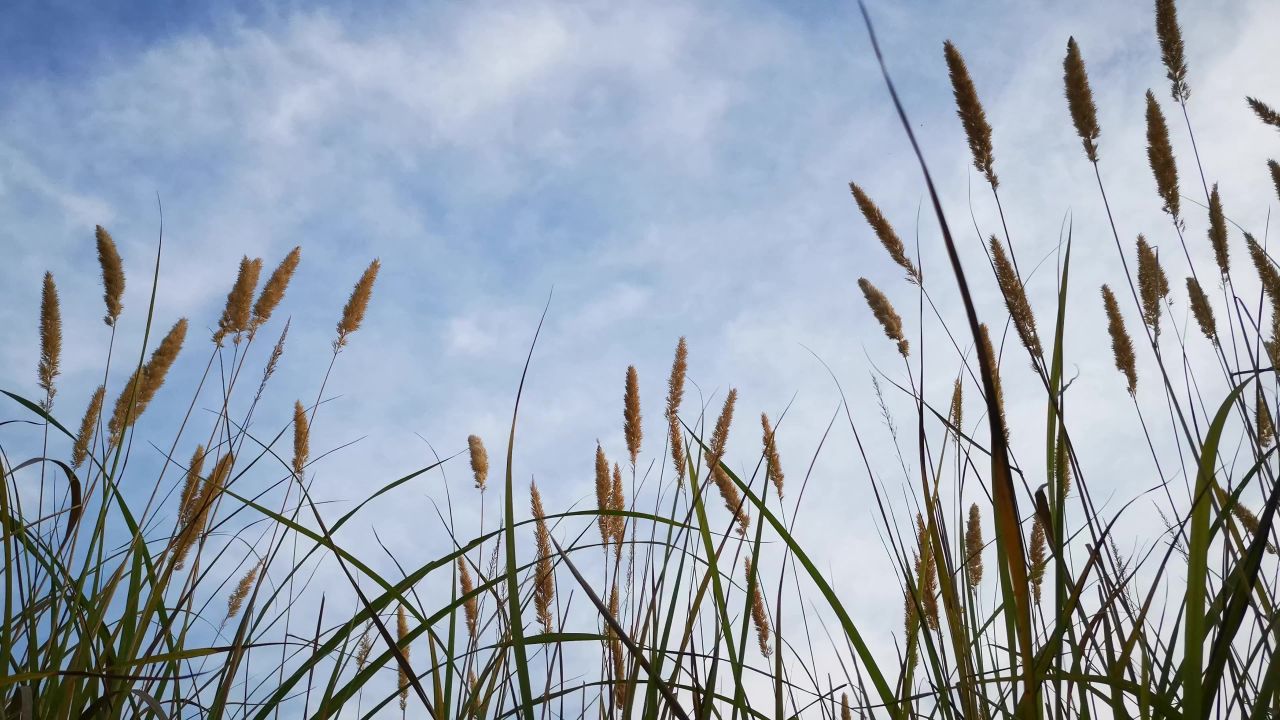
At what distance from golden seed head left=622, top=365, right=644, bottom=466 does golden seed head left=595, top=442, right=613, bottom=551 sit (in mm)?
91

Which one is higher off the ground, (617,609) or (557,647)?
(617,609)

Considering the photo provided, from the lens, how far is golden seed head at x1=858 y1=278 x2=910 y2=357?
78.7 inches

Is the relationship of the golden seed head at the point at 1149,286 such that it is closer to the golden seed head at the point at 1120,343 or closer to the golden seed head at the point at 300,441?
the golden seed head at the point at 1120,343

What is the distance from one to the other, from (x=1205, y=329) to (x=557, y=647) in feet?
5.75

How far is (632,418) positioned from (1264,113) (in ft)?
5.99

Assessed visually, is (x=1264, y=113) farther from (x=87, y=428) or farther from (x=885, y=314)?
(x=87, y=428)

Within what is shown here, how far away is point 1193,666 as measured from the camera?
29.1 inches

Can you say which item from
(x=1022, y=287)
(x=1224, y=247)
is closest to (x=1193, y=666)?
(x=1022, y=287)

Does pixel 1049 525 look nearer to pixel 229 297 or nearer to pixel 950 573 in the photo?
pixel 950 573

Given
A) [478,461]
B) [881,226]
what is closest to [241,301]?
[478,461]

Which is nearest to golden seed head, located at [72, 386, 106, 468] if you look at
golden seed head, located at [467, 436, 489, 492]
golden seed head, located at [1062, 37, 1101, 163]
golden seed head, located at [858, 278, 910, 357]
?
golden seed head, located at [467, 436, 489, 492]

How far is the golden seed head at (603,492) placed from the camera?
239 cm

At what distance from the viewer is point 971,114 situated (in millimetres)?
1646

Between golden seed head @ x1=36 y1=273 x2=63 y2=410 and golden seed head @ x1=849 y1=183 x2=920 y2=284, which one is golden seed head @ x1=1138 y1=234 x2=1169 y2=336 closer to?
golden seed head @ x1=849 y1=183 x2=920 y2=284
